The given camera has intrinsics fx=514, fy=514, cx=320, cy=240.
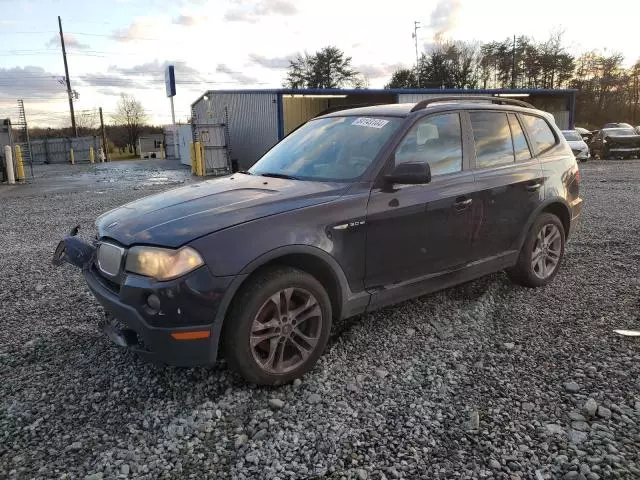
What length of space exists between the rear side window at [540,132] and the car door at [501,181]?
0.52 ft

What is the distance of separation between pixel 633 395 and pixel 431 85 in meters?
53.4

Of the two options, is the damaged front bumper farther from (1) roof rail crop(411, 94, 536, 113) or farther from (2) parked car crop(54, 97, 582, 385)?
(1) roof rail crop(411, 94, 536, 113)

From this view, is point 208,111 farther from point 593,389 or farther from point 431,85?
point 431,85

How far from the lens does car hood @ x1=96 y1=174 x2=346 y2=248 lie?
118 inches

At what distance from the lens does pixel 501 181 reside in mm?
4363

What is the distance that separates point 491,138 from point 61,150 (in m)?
47.2

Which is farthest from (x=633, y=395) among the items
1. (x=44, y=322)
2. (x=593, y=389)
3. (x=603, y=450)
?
(x=44, y=322)

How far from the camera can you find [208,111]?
90.3 ft

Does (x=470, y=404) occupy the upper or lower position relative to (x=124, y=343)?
lower

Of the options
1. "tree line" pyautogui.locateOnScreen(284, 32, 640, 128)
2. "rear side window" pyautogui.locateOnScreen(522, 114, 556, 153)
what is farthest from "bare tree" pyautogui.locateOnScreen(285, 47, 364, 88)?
"rear side window" pyautogui.locateOnScreen(522, 114, 556, 153)

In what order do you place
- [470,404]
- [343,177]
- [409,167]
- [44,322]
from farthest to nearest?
1. [44,322]
2. [343,177]
3. [409,167]
4. [470,404]

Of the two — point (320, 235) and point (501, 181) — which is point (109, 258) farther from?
point (501, 181)

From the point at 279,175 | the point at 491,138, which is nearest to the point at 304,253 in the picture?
the point at 279,175

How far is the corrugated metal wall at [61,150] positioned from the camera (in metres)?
43.9
